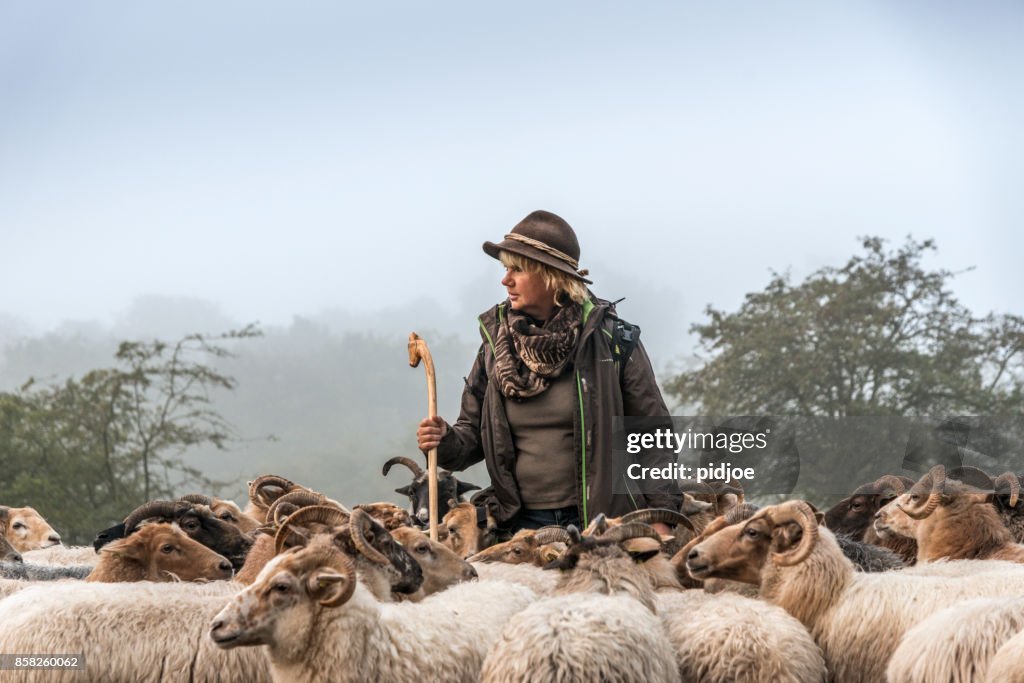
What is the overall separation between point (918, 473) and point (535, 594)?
464cm

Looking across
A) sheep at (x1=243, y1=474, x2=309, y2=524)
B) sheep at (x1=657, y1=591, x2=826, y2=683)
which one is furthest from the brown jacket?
sheep at (x1=243, y1=474, x2=309, y2=524)

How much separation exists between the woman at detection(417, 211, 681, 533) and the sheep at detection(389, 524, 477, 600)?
653mm

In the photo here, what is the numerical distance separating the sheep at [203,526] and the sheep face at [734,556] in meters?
3.04

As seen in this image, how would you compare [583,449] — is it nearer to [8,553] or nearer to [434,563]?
[434,563]

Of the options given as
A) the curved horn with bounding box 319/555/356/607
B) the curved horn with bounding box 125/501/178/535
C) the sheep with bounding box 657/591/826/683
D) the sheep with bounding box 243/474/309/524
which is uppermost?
the sheep with bounding box 243/474/309/524

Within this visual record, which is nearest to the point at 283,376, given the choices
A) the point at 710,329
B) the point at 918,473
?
the point at 710,329

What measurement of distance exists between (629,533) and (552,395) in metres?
1.42

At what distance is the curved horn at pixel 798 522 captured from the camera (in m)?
6.73

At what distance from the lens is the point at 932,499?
27.8ft

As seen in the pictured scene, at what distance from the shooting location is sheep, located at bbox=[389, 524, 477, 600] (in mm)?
7066

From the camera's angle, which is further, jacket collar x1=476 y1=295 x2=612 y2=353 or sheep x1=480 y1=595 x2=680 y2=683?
jacket collar x1=476 y1=295 x2=612 y2=353

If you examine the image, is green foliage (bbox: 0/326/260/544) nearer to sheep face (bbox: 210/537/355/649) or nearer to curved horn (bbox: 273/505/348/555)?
curved horn (bbox: 273/505/348/555)

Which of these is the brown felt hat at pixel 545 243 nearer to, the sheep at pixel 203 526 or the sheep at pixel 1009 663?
the sheep at pixel 203 526

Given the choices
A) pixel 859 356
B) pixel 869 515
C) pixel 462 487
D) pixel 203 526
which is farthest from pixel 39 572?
pixel 859 356
